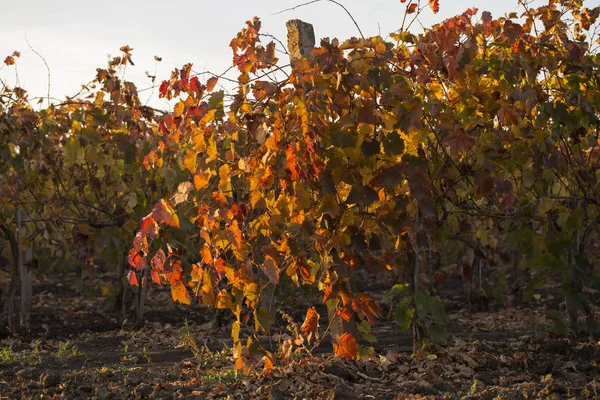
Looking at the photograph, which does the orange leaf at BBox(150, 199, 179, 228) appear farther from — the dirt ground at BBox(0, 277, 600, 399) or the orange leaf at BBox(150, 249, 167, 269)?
the dirt ground at BBox(0, 277, 600, 399)

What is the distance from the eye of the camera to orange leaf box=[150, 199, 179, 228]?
11.8ft

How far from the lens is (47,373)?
4.48 m

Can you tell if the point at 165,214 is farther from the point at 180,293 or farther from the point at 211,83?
the point at 211,83

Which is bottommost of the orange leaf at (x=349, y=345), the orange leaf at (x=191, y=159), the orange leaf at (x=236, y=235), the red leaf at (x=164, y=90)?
the orange leaf at (x=349, y=345)

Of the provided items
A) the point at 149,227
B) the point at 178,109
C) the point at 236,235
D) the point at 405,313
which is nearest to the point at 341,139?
the point at 236,235

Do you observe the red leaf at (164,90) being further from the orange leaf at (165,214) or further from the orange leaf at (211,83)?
the orange leaf at (165,214)

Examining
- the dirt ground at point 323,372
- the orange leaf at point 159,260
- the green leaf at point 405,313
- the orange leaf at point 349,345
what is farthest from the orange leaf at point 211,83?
the green leaf at point 405,313

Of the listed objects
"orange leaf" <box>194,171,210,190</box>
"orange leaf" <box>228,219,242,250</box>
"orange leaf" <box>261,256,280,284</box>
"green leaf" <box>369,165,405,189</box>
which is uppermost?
"orange leaf" <box>194,171,210,190</box>

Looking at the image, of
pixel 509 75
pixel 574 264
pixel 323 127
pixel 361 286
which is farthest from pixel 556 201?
pixel 361 286

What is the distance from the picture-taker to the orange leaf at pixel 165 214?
3.58 m

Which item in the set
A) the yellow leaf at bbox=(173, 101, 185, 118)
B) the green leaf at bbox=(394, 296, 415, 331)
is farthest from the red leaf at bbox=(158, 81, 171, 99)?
the green leaf at bbox=(394, 296, 415, 331)

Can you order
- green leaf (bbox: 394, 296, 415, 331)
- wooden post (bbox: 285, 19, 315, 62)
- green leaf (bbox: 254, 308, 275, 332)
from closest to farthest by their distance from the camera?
green leaf (bbox: 254, 308, 275, 332), green leaf (bbox: 394, 296, 415, 331), wooden post (bbox: 285, 19, 315, 62)

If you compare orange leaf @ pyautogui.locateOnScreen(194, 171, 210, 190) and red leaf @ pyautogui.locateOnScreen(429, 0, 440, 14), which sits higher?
red leaf @ pyautogui.locateOnScreen(429, 0, 440, 14)

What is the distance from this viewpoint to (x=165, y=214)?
3600 millimetres
